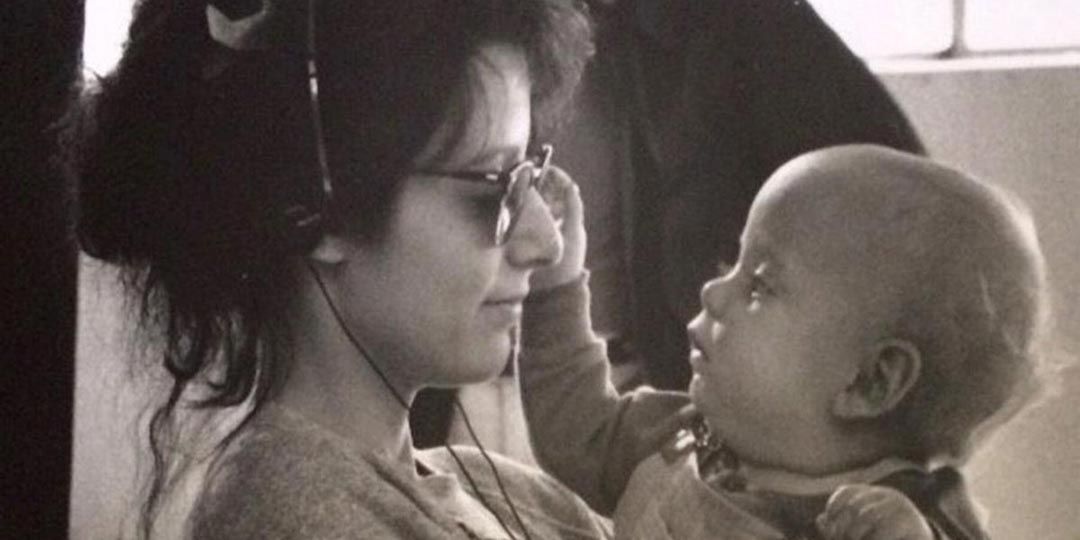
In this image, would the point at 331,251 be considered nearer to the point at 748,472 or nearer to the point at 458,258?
the point at 458,258

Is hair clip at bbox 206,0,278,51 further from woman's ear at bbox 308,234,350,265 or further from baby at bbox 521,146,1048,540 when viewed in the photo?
baby at bbox 521,146,1048,540

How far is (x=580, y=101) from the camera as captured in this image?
1.07m

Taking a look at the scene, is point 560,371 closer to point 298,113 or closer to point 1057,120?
point 298,113

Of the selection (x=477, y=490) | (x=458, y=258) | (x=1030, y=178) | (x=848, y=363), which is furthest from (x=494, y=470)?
(x=1030, y=178)

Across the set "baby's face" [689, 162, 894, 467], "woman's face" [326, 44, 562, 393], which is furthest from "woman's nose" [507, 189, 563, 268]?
"baby's face" [689, 162, 894, 467]

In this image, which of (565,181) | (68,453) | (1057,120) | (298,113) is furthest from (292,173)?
(68,453)

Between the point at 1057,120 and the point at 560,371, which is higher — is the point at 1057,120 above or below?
above

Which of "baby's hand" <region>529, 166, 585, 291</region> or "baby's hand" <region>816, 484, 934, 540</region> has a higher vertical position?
"baby's hand" <region>529, 166, 585, 291</region>

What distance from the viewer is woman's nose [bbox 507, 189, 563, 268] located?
3.44 ft

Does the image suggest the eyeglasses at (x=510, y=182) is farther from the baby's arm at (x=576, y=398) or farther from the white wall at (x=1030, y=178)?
the white wall at (x=1030, y=178)

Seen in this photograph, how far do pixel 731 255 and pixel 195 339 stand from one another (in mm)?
334

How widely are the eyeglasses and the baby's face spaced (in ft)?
0.40

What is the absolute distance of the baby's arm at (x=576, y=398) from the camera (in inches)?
40.8

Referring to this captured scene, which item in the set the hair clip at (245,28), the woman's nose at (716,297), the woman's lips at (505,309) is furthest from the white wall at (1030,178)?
the hair clip at (245,28)
